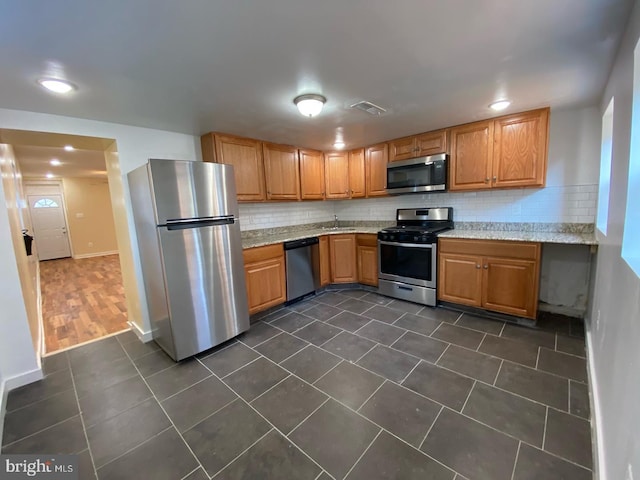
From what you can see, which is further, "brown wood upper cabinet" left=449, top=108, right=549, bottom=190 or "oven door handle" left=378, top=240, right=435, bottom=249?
"oven door handle" left=378, top=240, right=435, bottom=249

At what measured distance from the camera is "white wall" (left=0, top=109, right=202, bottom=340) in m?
2.09

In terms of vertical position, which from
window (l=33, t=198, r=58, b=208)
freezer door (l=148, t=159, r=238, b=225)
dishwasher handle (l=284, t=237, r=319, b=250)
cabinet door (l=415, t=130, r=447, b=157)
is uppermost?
cabinet door (l=415, t=130, r=447, b=157)

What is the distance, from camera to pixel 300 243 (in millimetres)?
3529

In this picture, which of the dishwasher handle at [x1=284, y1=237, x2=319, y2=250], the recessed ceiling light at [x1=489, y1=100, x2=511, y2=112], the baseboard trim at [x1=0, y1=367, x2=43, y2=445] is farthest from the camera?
the dishwasher handle at [x1=284, y1=237, x2=319, y2=250]

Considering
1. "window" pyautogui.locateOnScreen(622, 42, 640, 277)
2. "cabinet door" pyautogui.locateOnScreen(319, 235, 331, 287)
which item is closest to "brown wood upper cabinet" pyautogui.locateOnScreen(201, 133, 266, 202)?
"cabinet door" pyautogui.locateOnScreen(319, 235, 331, 287)

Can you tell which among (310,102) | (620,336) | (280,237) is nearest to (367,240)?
(280,237)

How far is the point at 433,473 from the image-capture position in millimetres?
A: 1282

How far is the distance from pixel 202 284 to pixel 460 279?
270 centimetres

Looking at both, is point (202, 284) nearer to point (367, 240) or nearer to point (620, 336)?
point (367, 240)

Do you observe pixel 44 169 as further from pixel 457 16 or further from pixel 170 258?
pixel 457 16

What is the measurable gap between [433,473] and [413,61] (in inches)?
88.8

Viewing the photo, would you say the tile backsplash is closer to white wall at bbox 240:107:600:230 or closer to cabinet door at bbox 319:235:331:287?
white wall at bbox 240:107:600:230

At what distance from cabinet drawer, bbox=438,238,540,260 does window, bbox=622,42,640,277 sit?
143cm

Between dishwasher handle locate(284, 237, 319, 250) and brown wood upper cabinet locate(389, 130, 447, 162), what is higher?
brown wood upper cabinet locate(389, 130, 447, 162)
